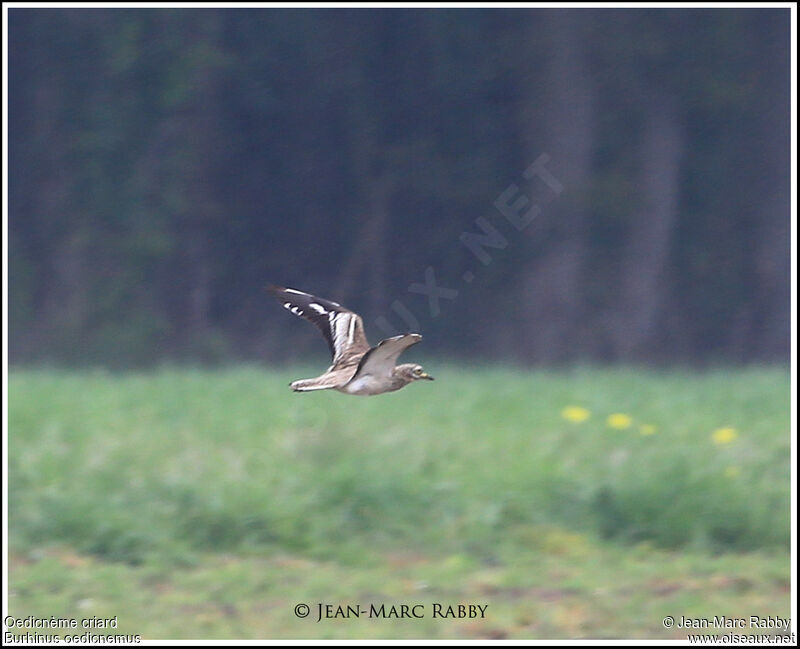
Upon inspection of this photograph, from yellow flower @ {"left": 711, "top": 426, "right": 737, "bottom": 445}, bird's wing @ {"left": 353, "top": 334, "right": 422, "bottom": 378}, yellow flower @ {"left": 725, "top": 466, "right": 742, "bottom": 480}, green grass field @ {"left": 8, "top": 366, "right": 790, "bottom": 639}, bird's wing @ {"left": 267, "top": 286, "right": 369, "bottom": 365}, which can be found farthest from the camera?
yellow flower @ {"left": 711, "top": 426, "right": 737, "bottom": 445}

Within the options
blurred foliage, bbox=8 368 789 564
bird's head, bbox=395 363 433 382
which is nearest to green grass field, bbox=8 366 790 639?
blurred foliage, bbox=8 368 789 564

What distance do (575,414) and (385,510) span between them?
160cm

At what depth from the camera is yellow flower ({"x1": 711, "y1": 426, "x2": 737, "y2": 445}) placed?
6.64 m

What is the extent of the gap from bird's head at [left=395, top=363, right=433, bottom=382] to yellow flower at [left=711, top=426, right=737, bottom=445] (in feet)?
13.2

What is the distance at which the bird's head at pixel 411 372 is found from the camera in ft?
9.51

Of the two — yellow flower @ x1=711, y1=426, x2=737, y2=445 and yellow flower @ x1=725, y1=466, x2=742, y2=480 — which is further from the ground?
yellow flower @ x1=711, y1=426, x2=737, y2=445

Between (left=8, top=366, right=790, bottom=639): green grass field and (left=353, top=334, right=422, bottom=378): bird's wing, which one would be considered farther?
(left=8, top=366, right=790, bottom=639): green grass field

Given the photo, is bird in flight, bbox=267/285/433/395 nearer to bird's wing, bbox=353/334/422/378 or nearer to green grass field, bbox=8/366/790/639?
bird's wing, bbox=353/334/422/378

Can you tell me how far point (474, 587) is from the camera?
5238 mm

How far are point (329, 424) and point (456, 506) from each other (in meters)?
0.77

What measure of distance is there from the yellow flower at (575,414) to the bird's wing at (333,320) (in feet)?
12.1

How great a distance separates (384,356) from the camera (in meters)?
2.83

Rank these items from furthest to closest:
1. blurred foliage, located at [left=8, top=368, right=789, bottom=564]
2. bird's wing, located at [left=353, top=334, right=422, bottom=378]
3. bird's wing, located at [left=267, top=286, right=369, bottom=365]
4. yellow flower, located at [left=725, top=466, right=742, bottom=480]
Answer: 1. yellow flower, located at [left=725, top=466, right=742, bottom=480]
2. blurred foliage, located at [left=8, top=368, right=789, bottom=564]
3. bird's wing, located at [left=267, top=286, right=369, bottom=365]
4. bird's wing, located at [left=353, top=334, right=422, bottom=378]

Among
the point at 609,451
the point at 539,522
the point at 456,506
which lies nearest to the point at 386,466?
the point at 456,506
